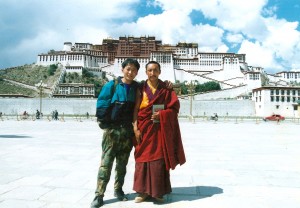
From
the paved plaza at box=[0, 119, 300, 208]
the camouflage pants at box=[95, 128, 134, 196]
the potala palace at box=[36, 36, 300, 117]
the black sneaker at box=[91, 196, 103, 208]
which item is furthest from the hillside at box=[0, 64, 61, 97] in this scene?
the black sneaker at box=[91, 196, 103, 208]

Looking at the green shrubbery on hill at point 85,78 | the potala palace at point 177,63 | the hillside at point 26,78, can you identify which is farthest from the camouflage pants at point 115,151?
the green shrubbery on hill at point 85,78

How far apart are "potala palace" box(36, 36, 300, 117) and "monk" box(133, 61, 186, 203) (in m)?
61.6

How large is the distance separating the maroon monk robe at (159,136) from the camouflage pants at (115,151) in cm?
16

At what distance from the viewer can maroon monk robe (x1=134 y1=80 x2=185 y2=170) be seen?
165 inches

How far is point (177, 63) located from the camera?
91125mm

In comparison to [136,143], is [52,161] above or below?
below

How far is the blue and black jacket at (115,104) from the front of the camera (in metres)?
4.20

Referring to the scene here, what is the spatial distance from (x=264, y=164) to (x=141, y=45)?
91524 mm

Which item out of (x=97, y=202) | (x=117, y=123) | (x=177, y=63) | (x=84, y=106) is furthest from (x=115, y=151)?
(x=177, y=63)

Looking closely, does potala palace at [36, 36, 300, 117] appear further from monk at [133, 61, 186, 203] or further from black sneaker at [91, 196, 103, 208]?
black sneaker at [91, 196, 103, 208]

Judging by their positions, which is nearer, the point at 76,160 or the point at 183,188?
the point at 183,188

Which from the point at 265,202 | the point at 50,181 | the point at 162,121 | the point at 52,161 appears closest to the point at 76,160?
the point at 52,161

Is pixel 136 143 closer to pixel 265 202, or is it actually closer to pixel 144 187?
pixel 144 187

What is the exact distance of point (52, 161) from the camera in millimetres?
6883
